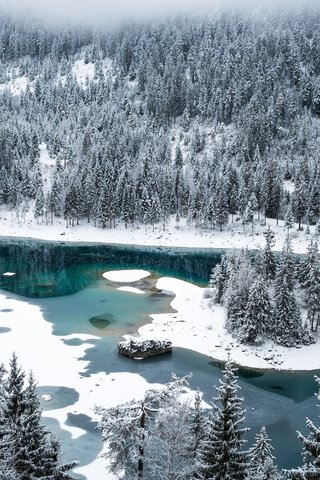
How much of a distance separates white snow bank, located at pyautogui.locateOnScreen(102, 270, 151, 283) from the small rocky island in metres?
37.5

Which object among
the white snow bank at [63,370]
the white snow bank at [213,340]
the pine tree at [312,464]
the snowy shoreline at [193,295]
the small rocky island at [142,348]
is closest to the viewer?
the pine tree at [312,464]

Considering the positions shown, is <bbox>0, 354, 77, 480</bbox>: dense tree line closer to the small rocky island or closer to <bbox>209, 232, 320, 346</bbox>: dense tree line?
the small rocky island

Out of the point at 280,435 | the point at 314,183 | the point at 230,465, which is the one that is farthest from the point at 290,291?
the point at 314,183

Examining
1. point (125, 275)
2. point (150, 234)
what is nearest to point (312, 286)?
point (125, 275)

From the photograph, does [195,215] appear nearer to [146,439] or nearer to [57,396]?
[57,396]

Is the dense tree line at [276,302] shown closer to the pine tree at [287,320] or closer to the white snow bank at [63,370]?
the pine tree at [287,320]

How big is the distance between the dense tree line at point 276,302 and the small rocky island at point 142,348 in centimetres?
1158

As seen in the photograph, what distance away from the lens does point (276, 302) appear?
68312 mm

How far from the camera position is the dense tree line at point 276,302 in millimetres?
66125

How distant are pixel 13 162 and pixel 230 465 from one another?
164m

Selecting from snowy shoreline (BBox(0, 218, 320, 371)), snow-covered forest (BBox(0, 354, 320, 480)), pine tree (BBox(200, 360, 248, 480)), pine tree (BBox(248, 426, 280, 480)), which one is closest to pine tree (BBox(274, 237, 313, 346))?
snowy shoreline (BBox(0, 218, 320, 371))

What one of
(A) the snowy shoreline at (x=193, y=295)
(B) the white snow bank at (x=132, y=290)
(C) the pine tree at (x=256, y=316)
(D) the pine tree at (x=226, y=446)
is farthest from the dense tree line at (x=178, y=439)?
(B) the white snow bank at (x=132, y=290)

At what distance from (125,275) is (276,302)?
139 feet

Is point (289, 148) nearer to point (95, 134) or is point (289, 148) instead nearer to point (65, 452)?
point (95, 134)
